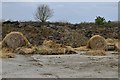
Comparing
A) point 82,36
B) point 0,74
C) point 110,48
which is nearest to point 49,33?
point 82,36

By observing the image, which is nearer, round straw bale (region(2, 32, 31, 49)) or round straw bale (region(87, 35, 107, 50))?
round straw bale (region(2, 32, 31, 49))

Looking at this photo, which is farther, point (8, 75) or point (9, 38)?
point (9, 38)

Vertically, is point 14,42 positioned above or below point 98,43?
above

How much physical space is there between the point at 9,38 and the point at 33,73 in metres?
13.7

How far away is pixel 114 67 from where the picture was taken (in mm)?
15547

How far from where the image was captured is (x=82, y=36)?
118 feet

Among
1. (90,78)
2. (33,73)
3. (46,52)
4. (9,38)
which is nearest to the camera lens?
(90,78)

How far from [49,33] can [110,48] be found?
990 cm

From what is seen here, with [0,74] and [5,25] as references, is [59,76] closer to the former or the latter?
[0,74]

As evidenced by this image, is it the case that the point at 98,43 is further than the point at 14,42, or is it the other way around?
the point at 98,43

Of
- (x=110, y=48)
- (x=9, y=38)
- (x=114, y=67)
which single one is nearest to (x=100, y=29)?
(x=110, y=48)

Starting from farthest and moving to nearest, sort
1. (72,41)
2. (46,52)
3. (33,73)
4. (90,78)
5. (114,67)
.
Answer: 1. (72,41)
2. (46,52)
3. (114,67)
4. (33,73)
5. (90,78)

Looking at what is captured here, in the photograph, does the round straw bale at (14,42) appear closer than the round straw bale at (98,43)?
Yes

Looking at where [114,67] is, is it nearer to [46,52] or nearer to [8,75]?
[8,75]
